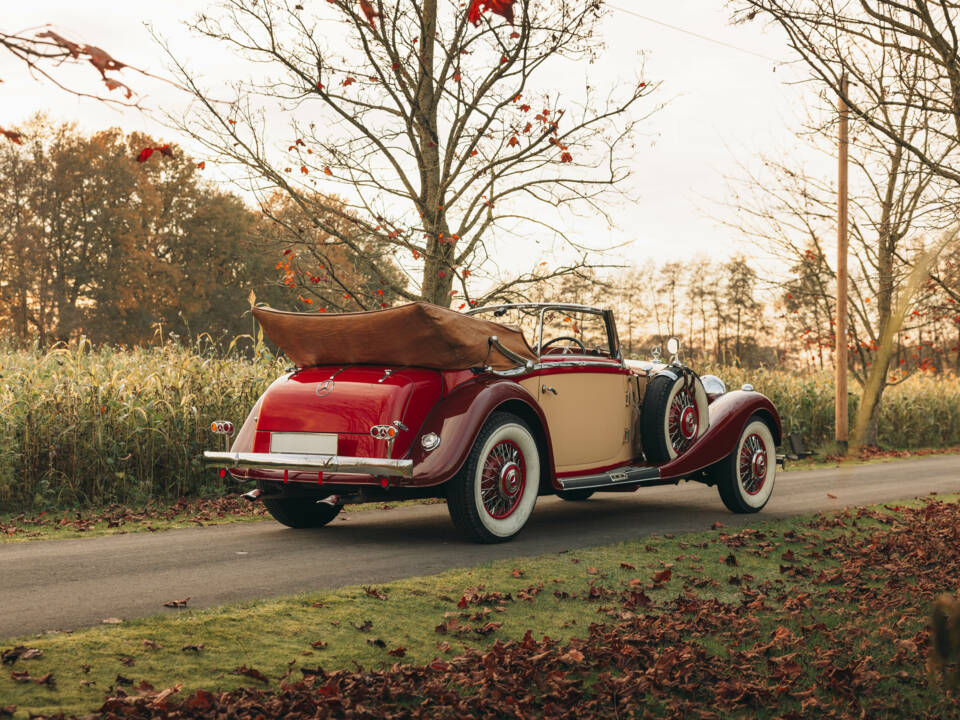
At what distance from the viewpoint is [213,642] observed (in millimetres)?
4301

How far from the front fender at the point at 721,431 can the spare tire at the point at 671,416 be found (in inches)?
4.1

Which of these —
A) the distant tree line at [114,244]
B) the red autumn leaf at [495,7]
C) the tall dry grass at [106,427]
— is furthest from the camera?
the distant tree line at [114,244]

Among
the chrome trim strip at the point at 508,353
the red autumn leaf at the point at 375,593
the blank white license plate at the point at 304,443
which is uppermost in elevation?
the chrome trim strip at the point at 508,353

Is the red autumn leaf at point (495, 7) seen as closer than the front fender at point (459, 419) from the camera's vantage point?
Yes

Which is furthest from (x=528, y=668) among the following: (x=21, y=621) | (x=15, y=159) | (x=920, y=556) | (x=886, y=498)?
(x=15, y=159)

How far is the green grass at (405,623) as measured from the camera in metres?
3.90

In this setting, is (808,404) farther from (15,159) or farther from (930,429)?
(15,159)

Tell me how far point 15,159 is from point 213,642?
117ft

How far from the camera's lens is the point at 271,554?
22.2 ft

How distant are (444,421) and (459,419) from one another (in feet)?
A: 0.37

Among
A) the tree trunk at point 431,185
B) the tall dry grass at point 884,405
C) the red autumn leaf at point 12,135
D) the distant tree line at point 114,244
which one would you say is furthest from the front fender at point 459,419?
the distant tree line at point 114,244

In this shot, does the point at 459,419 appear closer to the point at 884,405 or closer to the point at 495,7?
the point at 495,7

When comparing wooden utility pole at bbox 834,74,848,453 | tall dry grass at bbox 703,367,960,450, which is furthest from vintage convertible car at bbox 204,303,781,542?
wooden utility pole at bbox 834,74,848,453

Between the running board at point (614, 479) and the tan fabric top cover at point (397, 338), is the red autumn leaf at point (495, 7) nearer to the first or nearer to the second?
the tan fabric top cover at point (397, 338)
